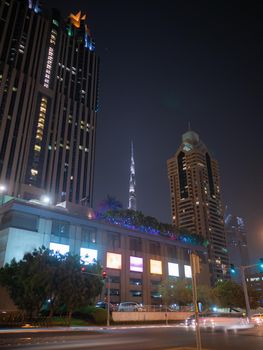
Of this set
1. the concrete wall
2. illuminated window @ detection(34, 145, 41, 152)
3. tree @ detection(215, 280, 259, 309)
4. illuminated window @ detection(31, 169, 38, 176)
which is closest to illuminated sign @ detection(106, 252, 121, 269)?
tree @ detection(215, 280, 259, 309)

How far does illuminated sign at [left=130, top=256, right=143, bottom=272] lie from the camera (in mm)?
82188

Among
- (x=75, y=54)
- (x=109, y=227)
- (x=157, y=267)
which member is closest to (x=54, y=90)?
(x=75, y=54)

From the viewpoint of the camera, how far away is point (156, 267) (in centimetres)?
8781

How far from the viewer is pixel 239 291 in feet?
244

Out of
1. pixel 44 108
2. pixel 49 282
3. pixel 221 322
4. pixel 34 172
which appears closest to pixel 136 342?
pixel 221 322

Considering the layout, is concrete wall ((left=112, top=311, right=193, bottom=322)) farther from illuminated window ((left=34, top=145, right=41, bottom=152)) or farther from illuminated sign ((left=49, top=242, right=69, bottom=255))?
illuminated window ((left=34, top=145, right=41, bottom=152))

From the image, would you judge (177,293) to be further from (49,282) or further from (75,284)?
(49,282)

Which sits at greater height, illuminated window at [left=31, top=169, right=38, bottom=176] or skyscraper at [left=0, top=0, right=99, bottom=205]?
skyscraper at [left=0, top=0, right=99, bottom=205]

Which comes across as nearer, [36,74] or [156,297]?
[156,297]

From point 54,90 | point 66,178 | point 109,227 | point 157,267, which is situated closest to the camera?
point 109,227

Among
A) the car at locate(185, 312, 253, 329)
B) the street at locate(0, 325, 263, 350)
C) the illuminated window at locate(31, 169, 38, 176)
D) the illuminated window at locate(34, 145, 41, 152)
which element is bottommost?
the street at locate(0, 325, 263, 350)

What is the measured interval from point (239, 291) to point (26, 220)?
2008 inches

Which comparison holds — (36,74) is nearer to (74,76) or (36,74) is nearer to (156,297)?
(74,76)

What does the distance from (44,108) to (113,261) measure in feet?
262
